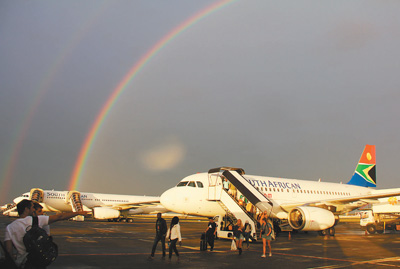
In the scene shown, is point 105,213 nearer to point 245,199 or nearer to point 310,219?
point 245,199

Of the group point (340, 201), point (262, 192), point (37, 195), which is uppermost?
point (262, 192)

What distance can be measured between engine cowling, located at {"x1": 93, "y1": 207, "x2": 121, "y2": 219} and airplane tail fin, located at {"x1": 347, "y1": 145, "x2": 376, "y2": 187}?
2912 cm

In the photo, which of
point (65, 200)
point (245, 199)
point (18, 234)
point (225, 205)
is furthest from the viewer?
point (65, 200)

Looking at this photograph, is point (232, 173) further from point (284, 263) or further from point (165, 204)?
point (284, 263)

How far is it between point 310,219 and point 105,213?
32.1m

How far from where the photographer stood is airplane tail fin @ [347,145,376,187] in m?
38.8

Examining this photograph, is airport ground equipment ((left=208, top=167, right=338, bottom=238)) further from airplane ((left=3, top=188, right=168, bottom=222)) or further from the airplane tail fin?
airplane ((left=3, top=188, right=168, bottom=222))

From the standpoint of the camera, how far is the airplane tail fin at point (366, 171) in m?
38.8

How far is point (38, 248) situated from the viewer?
4910 mm

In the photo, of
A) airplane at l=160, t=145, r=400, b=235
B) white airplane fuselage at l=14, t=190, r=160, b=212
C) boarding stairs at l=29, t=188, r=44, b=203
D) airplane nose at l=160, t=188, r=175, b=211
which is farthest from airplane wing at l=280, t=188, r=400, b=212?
boarding stairs at l=29, t=188, r=44, b=203

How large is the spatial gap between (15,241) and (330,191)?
30435 mm

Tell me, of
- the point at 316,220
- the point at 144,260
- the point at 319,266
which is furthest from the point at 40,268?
the point at 316,220

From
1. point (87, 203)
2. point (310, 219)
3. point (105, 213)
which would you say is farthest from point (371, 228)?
point (87, 203)

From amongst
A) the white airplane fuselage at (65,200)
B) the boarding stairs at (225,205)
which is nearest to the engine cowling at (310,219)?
the boarding stairs at (225,205)
